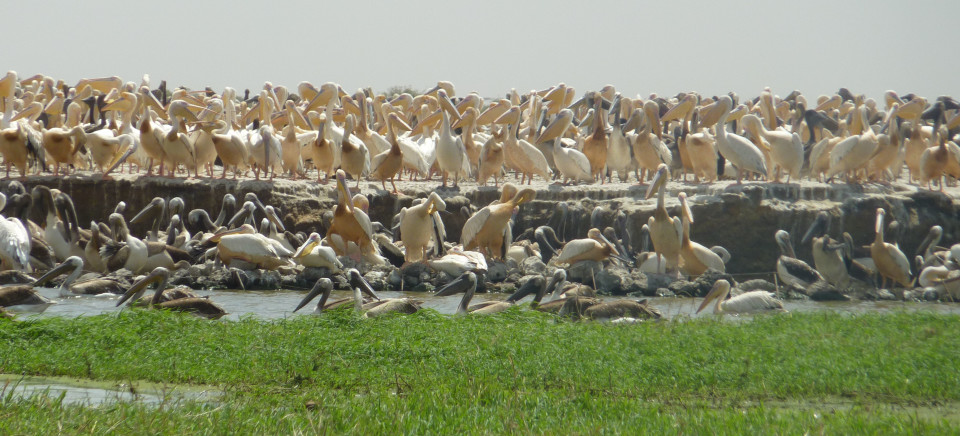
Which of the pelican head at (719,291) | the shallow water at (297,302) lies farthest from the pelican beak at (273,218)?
the pelican head at (719,291)

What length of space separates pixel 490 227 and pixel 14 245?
21.0 feet

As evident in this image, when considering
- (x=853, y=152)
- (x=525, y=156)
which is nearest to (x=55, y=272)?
(x=525, y=156)

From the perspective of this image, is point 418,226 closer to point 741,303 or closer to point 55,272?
point 55,272

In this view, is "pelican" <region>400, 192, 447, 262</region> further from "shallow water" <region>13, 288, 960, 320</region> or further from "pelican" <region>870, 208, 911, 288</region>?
"pelican" <region>870, 208, 911, 288</region>

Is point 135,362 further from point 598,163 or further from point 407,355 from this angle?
point 598,163

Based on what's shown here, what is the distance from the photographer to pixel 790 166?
18.0 m

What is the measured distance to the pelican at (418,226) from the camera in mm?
14859

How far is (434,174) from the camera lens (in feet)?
80.3

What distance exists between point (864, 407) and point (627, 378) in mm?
1397

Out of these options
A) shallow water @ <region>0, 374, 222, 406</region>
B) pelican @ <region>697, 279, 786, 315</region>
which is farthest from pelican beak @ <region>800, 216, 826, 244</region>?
shallow water @ <region>0, 374, 222, 406</region>

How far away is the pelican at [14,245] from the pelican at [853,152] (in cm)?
1313

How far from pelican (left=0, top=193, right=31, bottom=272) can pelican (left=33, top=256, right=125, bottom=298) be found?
0.82 metres

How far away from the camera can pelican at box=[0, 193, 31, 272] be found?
1297cm

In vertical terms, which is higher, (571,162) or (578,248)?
(571,162)
